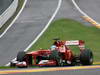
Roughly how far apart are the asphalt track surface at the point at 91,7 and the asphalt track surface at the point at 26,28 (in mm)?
3407

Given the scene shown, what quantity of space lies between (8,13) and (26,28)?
19.1 feet

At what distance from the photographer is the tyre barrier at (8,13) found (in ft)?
137

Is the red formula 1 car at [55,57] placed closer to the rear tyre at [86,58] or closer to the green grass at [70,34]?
the rear tyre at [86,58]

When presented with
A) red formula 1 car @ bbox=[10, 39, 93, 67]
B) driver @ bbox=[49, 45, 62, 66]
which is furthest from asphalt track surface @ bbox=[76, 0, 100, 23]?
driver @ bbox=[49, 45, 62, 66]

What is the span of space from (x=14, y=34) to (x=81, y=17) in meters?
10.1

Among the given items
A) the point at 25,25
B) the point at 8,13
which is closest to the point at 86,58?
the point at 25,25

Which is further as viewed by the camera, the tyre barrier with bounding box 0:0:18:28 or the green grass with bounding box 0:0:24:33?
the tyre barrier with bounding box 0:0:18:28

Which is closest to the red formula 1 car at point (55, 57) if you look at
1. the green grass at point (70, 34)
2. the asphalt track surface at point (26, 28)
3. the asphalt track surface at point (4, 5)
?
the asphalt track surface at point (26, 28)

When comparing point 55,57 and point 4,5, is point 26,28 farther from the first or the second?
point 55,57

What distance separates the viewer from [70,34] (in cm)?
3428

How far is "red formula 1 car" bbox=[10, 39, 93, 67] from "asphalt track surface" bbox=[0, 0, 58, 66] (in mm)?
8649

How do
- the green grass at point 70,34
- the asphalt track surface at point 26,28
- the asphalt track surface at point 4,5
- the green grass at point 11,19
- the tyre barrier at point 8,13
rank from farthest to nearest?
the asphalt track surface at point 4,5
the tyre barrier at point 8,13
the green grass at point 11,19
the green grass at point 70,34
the asphalt track surface at point 26,28

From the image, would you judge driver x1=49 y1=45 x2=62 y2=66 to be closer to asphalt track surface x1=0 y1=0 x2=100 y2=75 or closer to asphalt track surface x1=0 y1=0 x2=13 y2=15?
asphalt track surface x1=0 y1=0 x2=100 y2=75

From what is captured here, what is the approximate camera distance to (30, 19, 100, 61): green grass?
30.1 meters
